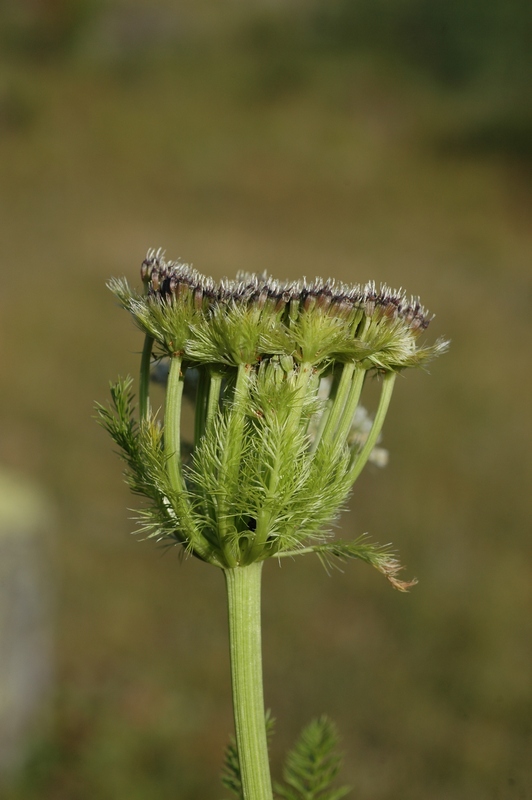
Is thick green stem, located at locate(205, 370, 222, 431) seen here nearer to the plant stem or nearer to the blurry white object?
the plant stem

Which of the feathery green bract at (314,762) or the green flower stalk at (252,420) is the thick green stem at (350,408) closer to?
the green flower stalk at (252,420)

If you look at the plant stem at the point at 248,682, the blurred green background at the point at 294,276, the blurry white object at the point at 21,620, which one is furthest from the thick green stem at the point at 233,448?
the blurry white object at the point at 21,620

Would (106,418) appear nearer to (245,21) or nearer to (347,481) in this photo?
(347,481)

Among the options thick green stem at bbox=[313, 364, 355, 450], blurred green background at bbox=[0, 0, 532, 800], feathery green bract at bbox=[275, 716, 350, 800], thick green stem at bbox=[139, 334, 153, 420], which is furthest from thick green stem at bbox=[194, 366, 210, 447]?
blurred green background at bbox=[0, 0, 532, 800]

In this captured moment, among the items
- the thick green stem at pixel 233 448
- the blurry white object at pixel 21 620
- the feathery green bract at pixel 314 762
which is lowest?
the blurry white object at pixel 21 620

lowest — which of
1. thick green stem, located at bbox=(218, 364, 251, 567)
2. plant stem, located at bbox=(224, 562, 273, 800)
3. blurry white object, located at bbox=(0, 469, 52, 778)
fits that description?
blurry white object, located at bbox=(0, 469, 52, 778)

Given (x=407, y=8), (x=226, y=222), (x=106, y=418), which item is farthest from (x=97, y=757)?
(x=407, y=8)

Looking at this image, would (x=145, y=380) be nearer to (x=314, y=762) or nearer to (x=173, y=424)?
(x=173, y=424)
